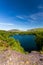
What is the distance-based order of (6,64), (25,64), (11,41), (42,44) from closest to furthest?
(6,64)
(25,64)
(11,41)
(42,44)

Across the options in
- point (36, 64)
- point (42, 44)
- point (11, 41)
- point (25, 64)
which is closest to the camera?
point (25, 64)

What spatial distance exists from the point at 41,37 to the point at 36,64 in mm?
59362

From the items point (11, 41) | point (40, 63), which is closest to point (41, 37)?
point (11, 41)

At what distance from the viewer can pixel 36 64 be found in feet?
35.4

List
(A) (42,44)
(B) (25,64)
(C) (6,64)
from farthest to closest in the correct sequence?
(A) (42,44) < (B) (25,64) < (C) (6,64)

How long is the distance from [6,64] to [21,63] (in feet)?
4.50

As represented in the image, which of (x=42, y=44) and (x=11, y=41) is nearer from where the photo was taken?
(x=11, y=41)

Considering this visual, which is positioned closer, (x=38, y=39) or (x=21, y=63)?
(x=21, y=63)

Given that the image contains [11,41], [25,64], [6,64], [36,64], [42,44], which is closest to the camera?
[6,64]

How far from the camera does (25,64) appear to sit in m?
10.1

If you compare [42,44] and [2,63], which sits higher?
[2,63]

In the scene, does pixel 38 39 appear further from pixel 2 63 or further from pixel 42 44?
pixel 2 63

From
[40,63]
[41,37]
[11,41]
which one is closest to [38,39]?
[41,37]

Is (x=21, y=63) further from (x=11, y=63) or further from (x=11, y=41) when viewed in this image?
(x=11, y=41)
